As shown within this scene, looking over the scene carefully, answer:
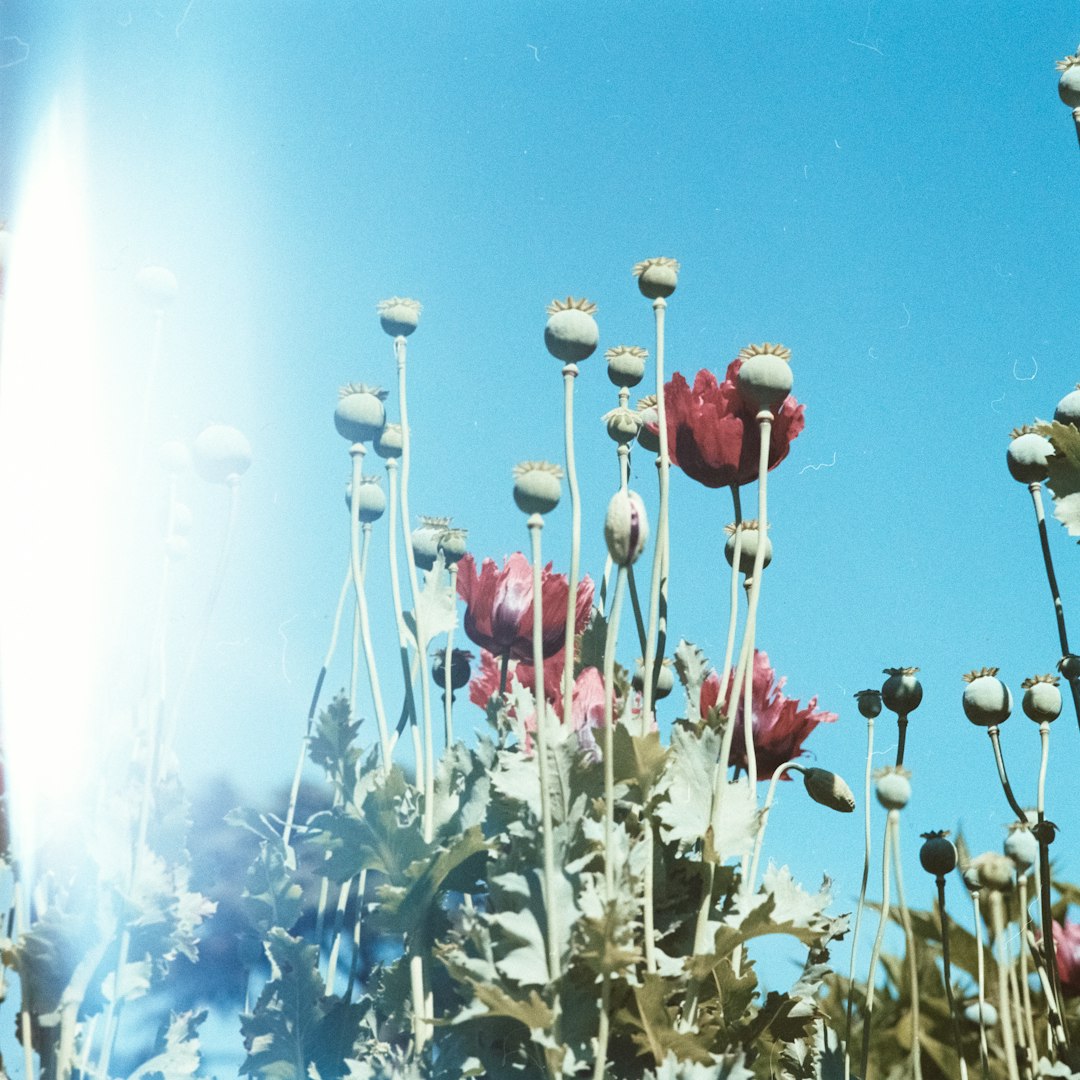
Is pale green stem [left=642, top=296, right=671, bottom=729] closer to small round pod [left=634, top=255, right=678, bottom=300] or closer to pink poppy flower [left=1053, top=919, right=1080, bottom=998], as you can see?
small round pod [left=634, top=255, right=678, bottom=300]

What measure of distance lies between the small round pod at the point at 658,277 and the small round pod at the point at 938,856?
41cm

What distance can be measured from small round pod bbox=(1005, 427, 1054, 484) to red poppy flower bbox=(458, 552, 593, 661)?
0.34 meters

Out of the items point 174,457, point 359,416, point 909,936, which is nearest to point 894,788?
point 909,936

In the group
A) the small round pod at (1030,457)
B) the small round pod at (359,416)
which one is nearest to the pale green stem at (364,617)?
the small round pod at (359,416)

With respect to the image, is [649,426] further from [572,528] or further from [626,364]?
[572,528]

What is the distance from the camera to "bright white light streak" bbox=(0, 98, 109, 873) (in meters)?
0.91

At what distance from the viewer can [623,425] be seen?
2.99 ft

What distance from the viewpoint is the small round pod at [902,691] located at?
3.09ft

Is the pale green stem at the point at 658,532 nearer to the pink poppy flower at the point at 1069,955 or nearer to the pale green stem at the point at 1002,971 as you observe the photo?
the pale green stem at the point at 1002,971

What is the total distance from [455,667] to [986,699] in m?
0.39

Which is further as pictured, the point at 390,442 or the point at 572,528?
the point at 390,442

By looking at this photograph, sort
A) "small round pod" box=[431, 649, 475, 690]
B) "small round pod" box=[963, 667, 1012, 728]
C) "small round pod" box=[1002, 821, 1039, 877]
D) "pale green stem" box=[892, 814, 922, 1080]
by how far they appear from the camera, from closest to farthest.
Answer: "pale green stem" box=[892, 814, 922, 1080], "small round pod" box=[1002, 821, 1039, 877], "small round pod" box=[963, 667, 1012, 728], "small round pod" box=[431, 649, 475, 690]

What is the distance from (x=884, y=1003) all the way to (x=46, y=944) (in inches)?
56.4

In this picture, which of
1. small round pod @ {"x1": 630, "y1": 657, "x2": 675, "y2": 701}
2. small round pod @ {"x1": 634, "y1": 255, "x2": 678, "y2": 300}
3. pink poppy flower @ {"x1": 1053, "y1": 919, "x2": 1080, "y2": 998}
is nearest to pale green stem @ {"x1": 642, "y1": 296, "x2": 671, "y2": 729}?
small round pod @ {"x1": 634, "y1": 255, "x2": 678, "y2": 300}
